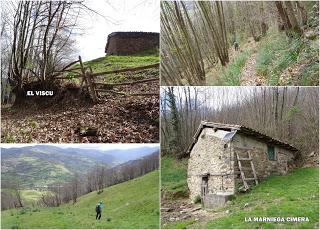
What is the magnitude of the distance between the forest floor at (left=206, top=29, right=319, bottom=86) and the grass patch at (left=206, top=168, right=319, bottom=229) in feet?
6.64

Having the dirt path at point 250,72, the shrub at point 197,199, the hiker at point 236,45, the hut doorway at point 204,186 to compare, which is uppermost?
the hiker at point 236,45

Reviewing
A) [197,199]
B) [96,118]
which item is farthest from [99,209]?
[197,199]

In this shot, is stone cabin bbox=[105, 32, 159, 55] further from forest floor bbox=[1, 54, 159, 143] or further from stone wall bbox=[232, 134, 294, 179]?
stone wall bbox=[232, 134, 294, 179]

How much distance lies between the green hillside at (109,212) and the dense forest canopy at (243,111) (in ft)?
2.73

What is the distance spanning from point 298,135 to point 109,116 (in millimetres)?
4075

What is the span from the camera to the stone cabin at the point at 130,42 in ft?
25.6

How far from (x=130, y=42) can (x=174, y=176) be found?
2762mm

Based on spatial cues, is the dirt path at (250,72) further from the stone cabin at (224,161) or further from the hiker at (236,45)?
the stone cabin at (224,161)

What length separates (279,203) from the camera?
7.59 meters

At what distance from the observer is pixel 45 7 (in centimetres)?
790

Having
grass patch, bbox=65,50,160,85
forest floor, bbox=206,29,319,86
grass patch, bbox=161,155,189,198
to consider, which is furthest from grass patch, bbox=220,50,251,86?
grass patch, bbox=161,155,189,198

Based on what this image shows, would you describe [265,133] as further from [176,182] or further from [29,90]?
[29,90]

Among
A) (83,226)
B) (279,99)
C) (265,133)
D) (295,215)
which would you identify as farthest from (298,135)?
(83,226)

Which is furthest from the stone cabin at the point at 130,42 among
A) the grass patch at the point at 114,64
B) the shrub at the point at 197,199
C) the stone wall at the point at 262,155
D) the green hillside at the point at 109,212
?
the shrub at the point at 197,199
